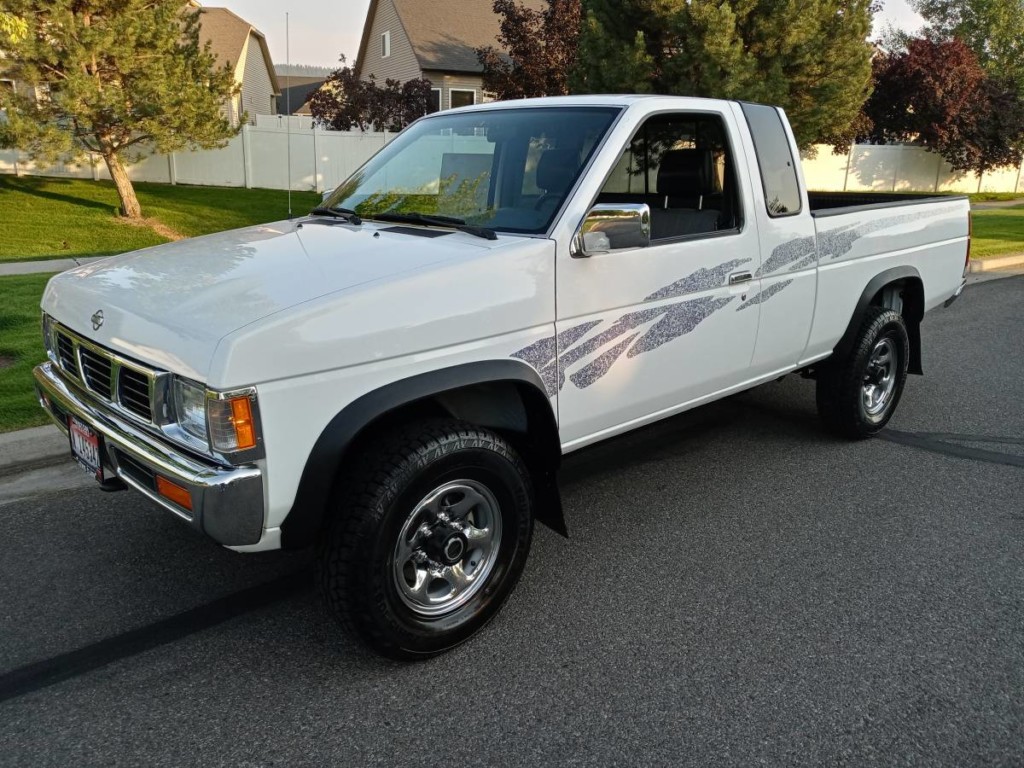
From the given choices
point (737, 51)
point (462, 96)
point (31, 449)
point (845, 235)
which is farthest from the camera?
point (462, 96)

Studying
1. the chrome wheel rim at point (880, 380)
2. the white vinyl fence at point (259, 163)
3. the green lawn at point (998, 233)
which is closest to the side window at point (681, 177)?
the chrome wheel rim at point (880, 380)

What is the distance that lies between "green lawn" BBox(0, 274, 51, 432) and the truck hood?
186 cm

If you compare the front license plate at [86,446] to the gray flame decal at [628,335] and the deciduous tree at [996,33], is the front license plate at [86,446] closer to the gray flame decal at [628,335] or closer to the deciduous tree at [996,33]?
the gray flame decal at [628,335]

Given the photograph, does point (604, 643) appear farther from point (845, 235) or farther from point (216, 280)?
point (845, 235)

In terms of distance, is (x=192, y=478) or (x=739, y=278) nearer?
(x=192, y=478)

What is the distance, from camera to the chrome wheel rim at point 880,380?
5328mm

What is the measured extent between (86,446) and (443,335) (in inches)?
58.0

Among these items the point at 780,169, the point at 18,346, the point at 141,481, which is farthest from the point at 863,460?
the point at 18,346

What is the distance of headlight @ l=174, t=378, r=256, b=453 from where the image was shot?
2.52 meters

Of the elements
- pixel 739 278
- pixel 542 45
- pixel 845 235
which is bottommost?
pixel 739 278

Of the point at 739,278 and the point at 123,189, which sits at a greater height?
the point at 123,189

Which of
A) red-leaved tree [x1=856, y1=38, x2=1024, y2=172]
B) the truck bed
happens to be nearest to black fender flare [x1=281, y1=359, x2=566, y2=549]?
the truck bed

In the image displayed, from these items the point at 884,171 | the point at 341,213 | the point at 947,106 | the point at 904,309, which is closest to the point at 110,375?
the point at 341,213

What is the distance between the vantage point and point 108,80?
1420 centimetres
